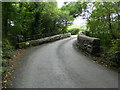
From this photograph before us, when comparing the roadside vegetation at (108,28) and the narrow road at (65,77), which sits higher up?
the roadside vegetation at (108,28)

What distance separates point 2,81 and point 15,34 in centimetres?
849

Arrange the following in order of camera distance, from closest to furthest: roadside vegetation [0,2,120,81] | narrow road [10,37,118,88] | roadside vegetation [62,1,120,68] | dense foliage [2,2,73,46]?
narrow road [10,37,118,88], roadside vegetation [62,1,120,68], roadside vegetation [0,2,120,81], dense foliage [2,2,73,46]

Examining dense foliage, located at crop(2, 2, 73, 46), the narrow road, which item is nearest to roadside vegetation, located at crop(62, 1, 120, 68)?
the narrow road

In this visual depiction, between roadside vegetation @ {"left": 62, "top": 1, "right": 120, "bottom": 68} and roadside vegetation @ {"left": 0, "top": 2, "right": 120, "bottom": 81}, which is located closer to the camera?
roadside vegetation @ {"left": 62, "top": 1, "right": 120, "bottom": 68}

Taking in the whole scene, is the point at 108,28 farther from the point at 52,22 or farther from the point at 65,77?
the point at 52,22

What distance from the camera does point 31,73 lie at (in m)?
5.17

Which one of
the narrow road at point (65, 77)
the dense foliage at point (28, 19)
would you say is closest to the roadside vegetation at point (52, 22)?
the dense foliage at point (28, 19)

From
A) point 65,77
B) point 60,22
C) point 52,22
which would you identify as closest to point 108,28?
point 65,77

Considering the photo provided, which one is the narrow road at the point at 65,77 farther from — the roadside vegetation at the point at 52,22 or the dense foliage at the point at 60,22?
the dense foliage at the point at 60,22

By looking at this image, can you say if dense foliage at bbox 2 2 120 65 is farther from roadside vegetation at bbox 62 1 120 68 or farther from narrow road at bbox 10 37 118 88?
narrow road at bbox 10 37 118 88

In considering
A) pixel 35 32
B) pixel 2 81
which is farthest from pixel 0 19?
pixel 35 32

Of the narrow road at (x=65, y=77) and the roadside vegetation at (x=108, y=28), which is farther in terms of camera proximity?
the roadside vegetation at (x=108, y=28)

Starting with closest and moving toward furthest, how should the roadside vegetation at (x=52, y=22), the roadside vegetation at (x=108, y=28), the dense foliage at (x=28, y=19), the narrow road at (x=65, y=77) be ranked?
the narrow road at (x=65, y=77) < the roadside vegetation at (x=108, y=28) < the roadside vegetation at (x=52, y=22) < the dense foliage at (x=28, y=19)

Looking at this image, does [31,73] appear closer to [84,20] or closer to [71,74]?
[71,74]
